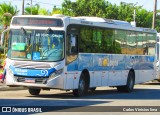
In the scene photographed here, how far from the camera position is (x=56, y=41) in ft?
69.2

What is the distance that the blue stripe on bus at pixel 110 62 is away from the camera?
22406mm

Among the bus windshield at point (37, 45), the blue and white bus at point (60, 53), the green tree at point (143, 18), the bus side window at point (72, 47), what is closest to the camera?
the blue and white bus at point (60, 53)

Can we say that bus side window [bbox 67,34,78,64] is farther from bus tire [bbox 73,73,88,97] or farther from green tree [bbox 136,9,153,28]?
green tree [bbox 136,9,153,28]

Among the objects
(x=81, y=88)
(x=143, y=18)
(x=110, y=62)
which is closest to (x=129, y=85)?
(x=110, y=62)

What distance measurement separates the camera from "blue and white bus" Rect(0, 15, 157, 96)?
20.9 m

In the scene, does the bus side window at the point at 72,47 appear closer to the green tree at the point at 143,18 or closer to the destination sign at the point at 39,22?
the destination sign at the point at 39,22

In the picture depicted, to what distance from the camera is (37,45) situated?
69.5 ft

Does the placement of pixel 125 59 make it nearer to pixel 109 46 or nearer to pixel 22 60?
pixel 109 46

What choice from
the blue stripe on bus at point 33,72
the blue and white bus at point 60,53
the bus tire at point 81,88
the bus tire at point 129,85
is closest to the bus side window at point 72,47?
the blue and white bus at point 60,53

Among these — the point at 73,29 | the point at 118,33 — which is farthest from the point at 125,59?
the point at 73,29

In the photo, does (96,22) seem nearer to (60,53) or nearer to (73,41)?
(73,41)

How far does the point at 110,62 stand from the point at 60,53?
506 cm

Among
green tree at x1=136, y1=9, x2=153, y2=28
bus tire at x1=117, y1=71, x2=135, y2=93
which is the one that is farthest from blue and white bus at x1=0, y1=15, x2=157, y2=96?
green tree at x1=136, y1=9, x2=153, y2=28

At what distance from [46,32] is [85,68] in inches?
105
